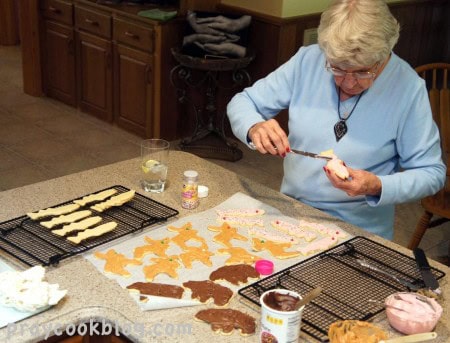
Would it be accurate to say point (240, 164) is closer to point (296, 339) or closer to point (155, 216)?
point (155, 216)

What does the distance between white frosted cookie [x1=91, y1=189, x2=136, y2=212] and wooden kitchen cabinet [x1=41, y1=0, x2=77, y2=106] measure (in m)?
3.25

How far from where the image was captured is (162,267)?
158 cm

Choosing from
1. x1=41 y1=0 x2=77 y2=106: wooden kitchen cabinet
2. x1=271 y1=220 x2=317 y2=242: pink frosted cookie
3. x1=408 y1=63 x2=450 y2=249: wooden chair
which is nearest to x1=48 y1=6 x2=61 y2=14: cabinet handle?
x1=41 y1=0 x2=77 y2=106: wooden kitchen cabinet

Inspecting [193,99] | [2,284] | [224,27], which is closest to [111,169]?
[2,284]

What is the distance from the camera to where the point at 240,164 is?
14.1 ft

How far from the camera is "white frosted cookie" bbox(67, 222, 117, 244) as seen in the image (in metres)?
1.63

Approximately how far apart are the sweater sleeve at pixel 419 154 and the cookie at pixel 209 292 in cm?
53

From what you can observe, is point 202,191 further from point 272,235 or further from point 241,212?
point 272,235

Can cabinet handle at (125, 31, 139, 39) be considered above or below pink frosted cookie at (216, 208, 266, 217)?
below

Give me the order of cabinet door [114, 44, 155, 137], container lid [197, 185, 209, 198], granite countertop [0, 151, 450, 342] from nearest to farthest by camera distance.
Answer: granite countertop [0, 151, 450, 342], container lid [197, 185, 209, 198], cabinet door [114, 44, 155, 137]

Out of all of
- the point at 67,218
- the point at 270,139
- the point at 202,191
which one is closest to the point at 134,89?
the point at 202,191

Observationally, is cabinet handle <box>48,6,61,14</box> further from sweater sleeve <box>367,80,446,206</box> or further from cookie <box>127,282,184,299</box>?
cookie <box>127,282,184,299</box>

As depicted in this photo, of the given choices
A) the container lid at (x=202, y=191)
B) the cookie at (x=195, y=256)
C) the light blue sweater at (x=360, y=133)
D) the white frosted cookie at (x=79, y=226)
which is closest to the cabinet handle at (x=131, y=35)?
the light blue sweater at (x=360, y=133)

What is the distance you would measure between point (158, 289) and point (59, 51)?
3.91 m
